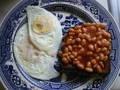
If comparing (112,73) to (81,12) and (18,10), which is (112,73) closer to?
(81,12)

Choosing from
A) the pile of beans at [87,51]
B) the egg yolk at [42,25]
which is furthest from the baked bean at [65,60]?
the egg yolk at [42,25]

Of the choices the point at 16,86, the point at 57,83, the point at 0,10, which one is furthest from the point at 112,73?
the point at 0,10

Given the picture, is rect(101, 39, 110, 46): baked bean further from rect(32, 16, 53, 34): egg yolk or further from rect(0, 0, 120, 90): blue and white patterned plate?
rect(32, 16, 53, 34): egg yolk

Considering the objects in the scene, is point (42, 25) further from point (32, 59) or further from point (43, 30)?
point (32, 59)

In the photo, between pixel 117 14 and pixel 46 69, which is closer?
pixel 46 69

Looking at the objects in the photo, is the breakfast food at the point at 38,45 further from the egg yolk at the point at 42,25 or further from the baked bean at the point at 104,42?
the baked bean at the point at 104,42

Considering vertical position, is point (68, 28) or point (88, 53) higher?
point (68, 28)

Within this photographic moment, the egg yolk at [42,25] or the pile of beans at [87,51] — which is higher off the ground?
the egg yolk at [42,25]
